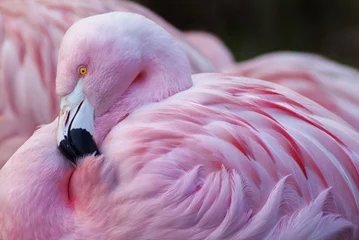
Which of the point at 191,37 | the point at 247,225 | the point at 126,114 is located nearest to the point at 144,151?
the point at 126,114

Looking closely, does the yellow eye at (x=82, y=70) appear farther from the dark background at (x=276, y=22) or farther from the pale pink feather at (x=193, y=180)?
the dark background at (x=276, y=22)

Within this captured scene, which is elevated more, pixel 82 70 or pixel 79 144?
pixel 82 70

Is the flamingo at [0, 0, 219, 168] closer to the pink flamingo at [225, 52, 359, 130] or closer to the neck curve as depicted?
→ the neck curve

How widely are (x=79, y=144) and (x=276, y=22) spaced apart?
541cm

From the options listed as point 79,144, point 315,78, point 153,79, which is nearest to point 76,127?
point 79,144

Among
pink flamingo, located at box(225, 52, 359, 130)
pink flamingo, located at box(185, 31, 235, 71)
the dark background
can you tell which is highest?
pink flamingo, located at box(225, 52, 359, 130)

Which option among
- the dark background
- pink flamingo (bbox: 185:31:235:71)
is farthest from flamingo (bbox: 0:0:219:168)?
the dark background

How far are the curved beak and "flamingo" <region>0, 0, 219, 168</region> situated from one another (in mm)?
820

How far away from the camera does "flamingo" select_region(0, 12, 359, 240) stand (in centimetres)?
238

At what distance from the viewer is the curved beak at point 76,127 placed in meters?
2.42

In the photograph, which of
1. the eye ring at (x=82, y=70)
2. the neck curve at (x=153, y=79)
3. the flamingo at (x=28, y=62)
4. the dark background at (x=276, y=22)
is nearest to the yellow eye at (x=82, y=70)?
the eye ring at (x=82, y=70)

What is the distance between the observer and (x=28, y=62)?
3.37 m

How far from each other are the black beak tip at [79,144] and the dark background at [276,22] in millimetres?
5148

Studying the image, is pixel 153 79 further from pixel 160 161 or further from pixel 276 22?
pixel 276 22
